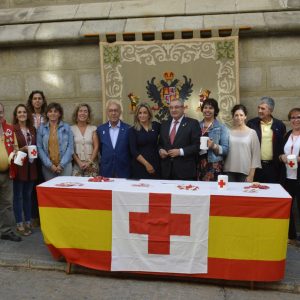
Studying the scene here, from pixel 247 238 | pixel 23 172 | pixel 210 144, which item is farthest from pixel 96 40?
pixel 247 238

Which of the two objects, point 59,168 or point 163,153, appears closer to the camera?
point 163,153

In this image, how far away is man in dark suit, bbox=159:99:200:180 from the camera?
15.3 feet

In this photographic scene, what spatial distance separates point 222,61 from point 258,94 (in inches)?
27.0

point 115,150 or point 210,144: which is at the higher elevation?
point 210,144

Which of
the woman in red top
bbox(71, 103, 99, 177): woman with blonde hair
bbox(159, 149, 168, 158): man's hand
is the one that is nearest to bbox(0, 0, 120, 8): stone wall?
bbox(71, 103, 99, 177): woman with blonde hair

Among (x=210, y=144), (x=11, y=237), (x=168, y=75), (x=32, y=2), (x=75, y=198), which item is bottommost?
(x=11, y=237)

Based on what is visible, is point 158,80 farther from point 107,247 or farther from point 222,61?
point 107,247

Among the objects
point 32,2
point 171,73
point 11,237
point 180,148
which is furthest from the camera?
point 32,2

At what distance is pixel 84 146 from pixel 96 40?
175 centimetres

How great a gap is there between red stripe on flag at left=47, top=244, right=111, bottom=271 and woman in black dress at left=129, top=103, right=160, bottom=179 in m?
1.20

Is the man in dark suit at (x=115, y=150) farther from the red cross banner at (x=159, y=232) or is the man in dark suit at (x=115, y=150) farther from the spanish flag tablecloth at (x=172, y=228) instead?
the red cross banner at (x=159, y=232)

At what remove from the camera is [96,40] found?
239 inches

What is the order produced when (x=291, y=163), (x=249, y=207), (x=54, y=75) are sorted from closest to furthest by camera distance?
(x=249, y=207), (x=291, y=163), (x=54, y=75)

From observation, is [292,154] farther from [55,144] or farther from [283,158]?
[55,144]
